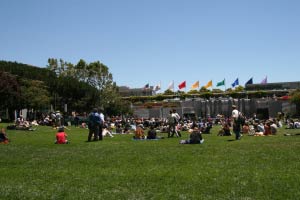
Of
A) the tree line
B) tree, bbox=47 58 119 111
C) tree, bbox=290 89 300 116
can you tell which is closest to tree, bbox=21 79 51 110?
the tree line

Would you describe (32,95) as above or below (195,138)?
above

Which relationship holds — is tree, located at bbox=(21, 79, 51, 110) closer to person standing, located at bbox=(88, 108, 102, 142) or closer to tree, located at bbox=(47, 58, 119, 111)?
tree, located at bbox=(47, 58, 119, 111)

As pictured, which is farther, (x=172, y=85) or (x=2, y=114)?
(x=172, y=85)

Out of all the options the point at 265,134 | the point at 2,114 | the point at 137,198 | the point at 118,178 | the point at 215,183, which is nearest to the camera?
the point at 137,198

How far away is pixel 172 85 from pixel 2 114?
35517 mm

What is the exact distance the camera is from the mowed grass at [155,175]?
861 centimetres

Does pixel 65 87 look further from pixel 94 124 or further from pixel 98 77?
pixel 94 124

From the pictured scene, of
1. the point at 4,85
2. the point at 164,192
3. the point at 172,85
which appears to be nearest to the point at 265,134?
the point at 164,192

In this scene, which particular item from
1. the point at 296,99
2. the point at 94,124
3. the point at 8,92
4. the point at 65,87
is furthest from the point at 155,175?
the point at 296,99

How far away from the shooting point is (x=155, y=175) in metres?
10.6

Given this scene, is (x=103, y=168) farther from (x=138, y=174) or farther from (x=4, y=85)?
(x=4, y=85)

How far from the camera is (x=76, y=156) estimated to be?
14891mm

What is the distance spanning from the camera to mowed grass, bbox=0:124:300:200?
339 inches

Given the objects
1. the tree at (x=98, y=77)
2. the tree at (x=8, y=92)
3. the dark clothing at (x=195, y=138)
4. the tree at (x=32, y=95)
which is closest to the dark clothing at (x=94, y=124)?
the dark clothing at (x=195, y=138)
